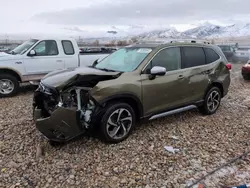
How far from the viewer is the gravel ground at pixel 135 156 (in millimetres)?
3236

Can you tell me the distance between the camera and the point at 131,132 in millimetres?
4500

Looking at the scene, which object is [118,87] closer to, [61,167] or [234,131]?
[61,167]

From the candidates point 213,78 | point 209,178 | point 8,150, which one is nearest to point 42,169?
point 8,150

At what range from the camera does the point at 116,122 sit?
4.11 metres

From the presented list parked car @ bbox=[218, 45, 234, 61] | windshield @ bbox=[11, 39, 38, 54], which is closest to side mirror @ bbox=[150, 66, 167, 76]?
windshield @ bbox=[11, 39, 38, 54]

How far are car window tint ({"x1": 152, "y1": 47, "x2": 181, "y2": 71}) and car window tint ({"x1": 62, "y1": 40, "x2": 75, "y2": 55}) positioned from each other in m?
4.45

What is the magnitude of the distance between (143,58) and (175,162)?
77.1 inches

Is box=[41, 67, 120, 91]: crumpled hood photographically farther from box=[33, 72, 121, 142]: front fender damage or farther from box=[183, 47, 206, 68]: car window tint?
box=[183, 47, 206, 68]: car window tint

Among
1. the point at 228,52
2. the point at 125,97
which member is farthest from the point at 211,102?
the point at 228,52

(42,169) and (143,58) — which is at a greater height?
(143,58)

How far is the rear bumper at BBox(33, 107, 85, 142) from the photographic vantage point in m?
3.60

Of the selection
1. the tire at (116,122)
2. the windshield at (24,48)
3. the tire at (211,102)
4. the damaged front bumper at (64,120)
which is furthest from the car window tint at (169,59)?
the windshield at (24,48)

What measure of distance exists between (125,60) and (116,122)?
137 cm

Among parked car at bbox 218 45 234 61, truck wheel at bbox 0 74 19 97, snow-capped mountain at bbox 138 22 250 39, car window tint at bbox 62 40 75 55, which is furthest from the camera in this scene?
snow-capped mountain at bbox 138 22 250 39
